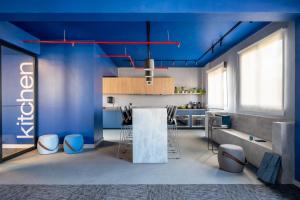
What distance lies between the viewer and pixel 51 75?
18.6ft

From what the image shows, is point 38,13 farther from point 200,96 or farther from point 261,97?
point 200,96

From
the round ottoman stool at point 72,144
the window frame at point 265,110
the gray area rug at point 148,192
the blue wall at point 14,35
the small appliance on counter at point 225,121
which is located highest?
the blue wall at point 14,35

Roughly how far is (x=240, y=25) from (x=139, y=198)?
156 inches

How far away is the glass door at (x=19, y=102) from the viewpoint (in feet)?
16.7

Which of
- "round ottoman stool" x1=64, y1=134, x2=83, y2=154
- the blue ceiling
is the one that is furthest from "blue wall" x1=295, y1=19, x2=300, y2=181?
"round ottoman stool" x1=64, y1=134, x2=83, y2=154

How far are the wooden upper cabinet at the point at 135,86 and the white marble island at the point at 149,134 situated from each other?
5.21 metres

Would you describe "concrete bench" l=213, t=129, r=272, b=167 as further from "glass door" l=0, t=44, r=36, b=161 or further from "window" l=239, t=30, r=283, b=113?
"glass door" l=0, t=44, r=36, b=161

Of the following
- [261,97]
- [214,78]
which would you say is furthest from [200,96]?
[261,97]

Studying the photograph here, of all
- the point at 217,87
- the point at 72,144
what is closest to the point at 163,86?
the point at 217,87

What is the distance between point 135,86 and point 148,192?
6765 mm

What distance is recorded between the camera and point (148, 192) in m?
2.97

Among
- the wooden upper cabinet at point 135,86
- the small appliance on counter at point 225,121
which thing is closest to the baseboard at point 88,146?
the small appliance on counter at point 225,121

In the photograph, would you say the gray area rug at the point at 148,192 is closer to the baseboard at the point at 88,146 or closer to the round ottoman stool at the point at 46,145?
the round ottoman stool at the point at 46,145

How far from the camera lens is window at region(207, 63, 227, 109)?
22.9ft
